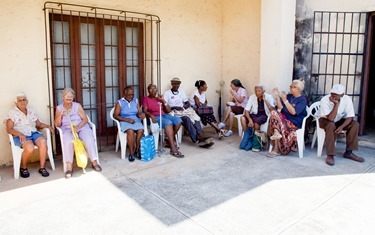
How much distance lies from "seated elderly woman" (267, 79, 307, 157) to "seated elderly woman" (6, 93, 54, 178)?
297 centimetres

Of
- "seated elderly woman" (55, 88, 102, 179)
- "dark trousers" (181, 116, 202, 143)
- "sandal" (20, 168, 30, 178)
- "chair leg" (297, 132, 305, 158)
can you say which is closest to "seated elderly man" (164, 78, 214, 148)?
"dark trousers" (181, 116, 202, 143)

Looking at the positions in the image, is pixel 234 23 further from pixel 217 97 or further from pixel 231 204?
pixel 231 204

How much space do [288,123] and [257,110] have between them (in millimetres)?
571

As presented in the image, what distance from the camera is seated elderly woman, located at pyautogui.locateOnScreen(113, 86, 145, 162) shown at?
4.21 meters

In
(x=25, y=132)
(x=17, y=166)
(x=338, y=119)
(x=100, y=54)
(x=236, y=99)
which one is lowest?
(x=17, y=166)

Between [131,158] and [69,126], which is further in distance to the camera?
[131,158]

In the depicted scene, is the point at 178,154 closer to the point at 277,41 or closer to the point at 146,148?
the point at 146,148

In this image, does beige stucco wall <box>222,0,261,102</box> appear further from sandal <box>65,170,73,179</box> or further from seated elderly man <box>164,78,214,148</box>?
sandal <box>65,170,73,179</box>

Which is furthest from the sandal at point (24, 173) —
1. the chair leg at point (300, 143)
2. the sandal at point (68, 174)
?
the chair leg at point (300, 143)

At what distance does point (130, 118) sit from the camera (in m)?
4.34

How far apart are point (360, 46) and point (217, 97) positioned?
265cm

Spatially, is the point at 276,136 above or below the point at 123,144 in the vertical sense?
above

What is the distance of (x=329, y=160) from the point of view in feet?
13.3

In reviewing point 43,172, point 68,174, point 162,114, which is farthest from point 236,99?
point 43,172
